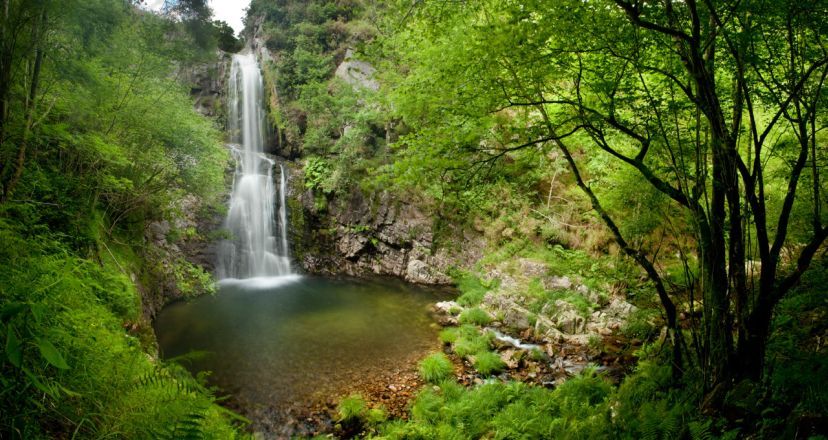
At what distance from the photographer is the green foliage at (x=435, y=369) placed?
7586 millimetres

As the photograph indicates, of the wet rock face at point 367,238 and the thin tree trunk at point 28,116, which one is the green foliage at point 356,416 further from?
the wet rock face at point 367,238

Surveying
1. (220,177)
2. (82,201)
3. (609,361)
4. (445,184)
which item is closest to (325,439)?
(445,184)

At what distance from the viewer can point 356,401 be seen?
659 centimetres

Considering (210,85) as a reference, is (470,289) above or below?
below

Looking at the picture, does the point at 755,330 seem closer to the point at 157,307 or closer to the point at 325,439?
the point at 325,439

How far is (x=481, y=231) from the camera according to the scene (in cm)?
1591

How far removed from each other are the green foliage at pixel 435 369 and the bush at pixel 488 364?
1.85 feet

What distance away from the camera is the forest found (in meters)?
2.85

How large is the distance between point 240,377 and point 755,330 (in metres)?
8.26

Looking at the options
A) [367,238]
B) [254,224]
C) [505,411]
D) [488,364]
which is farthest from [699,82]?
[254,224]

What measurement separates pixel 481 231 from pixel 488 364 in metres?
8.54

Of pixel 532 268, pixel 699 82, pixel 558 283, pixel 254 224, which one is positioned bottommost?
pixel 254 224

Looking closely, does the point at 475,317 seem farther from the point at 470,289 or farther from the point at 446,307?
the point at 470,289

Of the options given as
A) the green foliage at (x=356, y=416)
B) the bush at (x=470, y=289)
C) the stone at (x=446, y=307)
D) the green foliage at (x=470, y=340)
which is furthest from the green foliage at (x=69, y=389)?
the bush at (x=470, y=289)
